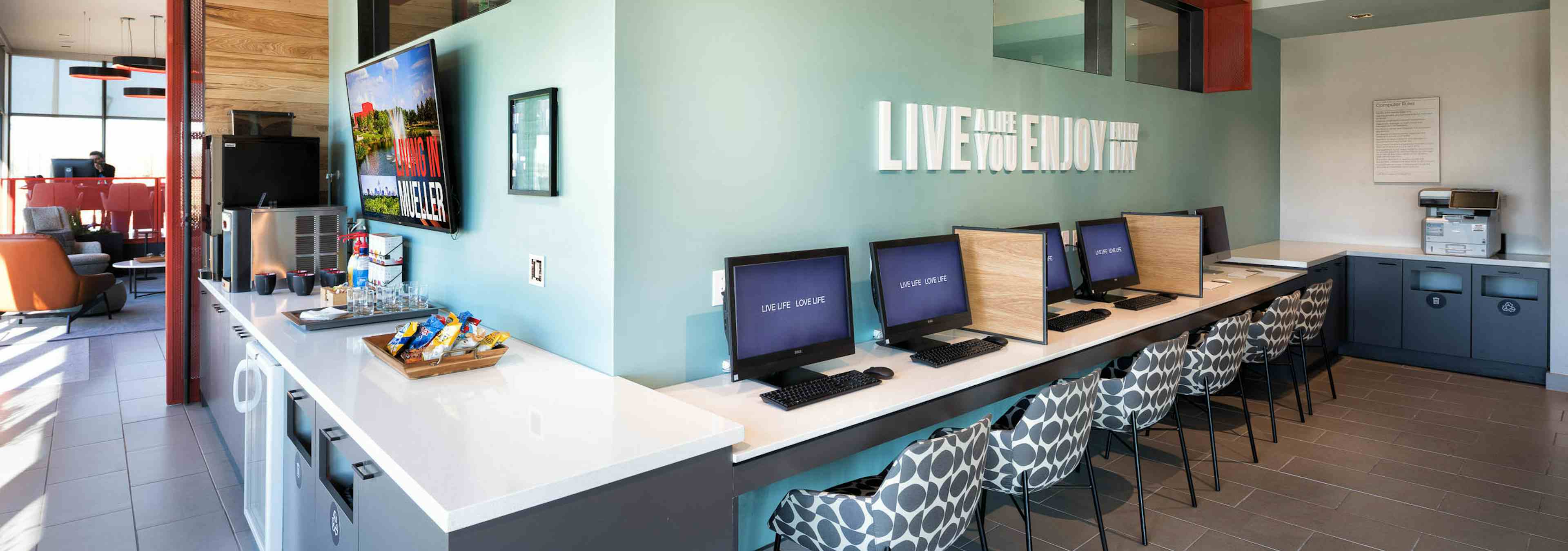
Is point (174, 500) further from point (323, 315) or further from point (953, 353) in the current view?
point (953, 353)

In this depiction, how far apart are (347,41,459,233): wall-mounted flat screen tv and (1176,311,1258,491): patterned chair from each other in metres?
3.17

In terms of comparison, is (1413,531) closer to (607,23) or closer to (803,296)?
(803,296)

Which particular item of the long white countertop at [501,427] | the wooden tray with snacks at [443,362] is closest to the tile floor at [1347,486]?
the long white countertop at [501,427]

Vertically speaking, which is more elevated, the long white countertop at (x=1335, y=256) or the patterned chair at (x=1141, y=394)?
the long white countertop at (x=1335, y=256)

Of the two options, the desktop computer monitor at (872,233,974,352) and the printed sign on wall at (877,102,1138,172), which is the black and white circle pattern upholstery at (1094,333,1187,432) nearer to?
the desktop computer monitor at (872,233,974,352)

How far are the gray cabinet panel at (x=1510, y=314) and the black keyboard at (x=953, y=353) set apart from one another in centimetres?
450

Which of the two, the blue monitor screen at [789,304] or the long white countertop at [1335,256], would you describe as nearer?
the blue monitor screen at [789,304]

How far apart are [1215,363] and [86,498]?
15.8ft

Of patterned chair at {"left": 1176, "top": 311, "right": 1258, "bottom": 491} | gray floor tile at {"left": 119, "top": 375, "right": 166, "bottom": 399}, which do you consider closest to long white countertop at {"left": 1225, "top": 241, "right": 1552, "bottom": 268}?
patterned chair at {"left": 1176, "top": 311, "right": 1258, "bottom": 491}

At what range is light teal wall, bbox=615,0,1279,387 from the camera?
2.42 metres

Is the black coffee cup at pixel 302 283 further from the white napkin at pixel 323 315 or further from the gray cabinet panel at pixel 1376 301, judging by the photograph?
the gray cabinet panel at pixel 1376 301

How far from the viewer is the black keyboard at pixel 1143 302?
4.02m

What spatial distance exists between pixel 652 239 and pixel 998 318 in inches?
59.9

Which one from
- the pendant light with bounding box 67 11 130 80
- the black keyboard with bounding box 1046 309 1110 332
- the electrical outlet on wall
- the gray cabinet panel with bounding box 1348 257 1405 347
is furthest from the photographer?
the pendant light with bounding box 67 11 130 80
